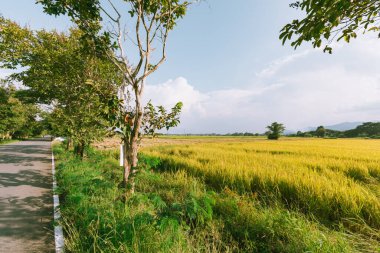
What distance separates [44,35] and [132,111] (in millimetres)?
9627

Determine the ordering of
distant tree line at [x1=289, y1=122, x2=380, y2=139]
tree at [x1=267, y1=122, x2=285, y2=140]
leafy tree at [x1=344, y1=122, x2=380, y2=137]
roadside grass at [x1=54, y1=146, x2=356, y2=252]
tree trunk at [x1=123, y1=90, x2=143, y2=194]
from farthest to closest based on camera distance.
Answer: leafy tree at [x1=344, y1=122, x2=380, y2=137]
distant tree line at [x1=289, y1=122, x2=380, y2=139]
tree at [x1=267, y1=122, x2=285, y2=140]
tree trunk at [x1=123, y1=90, x2=143, y2=194]
roadside grass at [x1=54, y1=146, x2=356, y2=252]

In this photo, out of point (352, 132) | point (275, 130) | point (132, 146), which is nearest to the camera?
point (132, 146)

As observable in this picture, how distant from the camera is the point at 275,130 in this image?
64.4 meters

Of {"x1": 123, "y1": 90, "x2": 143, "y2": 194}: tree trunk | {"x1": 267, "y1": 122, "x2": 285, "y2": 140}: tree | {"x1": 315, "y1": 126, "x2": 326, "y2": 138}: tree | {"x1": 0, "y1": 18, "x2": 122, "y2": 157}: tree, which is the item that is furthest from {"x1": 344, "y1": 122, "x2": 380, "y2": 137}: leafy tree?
{"x1": 123, "y1": 90, "x2": 143, "y2": 194}: tree trunk

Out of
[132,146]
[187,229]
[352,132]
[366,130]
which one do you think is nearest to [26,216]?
[132,146]

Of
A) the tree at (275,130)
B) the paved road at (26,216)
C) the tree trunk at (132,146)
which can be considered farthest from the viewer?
the tree at (275,130)

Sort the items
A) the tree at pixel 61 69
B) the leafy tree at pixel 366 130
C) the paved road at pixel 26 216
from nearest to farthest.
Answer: the paved road at pixel 26 216 → the tree at pixel 61 69 → the leafy tree at pixel 366 130

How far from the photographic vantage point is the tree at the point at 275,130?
63.5m

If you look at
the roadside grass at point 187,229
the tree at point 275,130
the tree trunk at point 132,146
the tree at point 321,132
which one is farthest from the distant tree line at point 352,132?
the tree trunk at point 132,146

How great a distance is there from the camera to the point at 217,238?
10.6ft

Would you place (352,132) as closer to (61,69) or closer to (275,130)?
(275,130)

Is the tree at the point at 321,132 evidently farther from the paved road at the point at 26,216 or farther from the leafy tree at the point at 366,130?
the paved road at the point at 26,216

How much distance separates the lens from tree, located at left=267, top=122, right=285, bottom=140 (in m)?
63.5

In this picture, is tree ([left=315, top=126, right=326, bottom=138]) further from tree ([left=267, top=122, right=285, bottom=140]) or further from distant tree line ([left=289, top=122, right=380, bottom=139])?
tree ([left=267, top=122, right=285, bottom=140])
